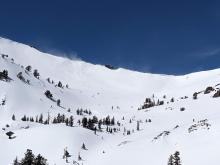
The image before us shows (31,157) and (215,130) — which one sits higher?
(215,130)

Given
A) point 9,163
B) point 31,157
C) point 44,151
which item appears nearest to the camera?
point 31,157

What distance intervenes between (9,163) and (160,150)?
2082 inches

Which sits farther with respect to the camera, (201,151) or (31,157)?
(201,151)

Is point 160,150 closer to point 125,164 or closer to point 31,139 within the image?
point 125,164

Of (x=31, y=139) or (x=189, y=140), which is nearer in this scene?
(x=189, y=140)

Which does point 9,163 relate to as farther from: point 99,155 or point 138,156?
point 138,156

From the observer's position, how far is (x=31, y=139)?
19975cm

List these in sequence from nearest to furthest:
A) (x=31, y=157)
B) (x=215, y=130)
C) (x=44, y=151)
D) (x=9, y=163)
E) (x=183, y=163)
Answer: (x=31, y=157), (x=183, y=163), (x=215, y=130), (x=9, y=163), (x=44, y=151)

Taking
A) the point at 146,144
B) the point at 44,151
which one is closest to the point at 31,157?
the point at 146,144

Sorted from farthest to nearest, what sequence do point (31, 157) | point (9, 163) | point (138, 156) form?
point (9, 163)
point (138, 156)
point (31, 157)

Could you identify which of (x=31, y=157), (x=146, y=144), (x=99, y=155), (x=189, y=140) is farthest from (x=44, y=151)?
(x=31, y=157)

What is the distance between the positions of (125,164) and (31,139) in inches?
2178

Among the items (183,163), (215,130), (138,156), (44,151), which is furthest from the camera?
(44,151)

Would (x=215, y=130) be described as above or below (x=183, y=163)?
above
